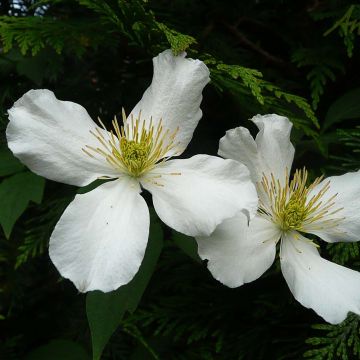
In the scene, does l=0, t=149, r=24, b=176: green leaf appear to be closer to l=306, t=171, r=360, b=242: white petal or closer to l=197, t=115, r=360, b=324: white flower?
l=197, t=115, r=360, b=324: white flower

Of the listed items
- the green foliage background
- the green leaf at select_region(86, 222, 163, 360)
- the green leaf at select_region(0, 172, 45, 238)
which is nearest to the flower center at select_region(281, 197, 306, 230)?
the green foliage background

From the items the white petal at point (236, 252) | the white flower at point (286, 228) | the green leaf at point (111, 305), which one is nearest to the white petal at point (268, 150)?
the white flower at point (286, 228)

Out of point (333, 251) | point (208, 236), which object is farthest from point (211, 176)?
point (333, 251)

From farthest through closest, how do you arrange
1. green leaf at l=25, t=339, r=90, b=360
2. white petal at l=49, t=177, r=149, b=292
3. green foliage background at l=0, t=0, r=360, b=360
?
green leaf at l=25, t=339, r=90, b=360
green foliage background at l=0, t=0, r=360, b=360
white petal at l=49, t=177, r=149, b=292

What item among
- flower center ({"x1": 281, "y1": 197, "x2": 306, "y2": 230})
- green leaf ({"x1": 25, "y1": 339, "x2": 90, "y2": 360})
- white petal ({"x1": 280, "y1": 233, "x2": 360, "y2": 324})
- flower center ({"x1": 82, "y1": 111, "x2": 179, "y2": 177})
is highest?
flower center ({"x1": 82, "y1": 111, "x2": 179, "y2": 177})

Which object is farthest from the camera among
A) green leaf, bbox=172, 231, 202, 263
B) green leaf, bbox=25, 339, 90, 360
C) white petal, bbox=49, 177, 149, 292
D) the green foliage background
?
green leaf, bbox=25, 339, 90, 360

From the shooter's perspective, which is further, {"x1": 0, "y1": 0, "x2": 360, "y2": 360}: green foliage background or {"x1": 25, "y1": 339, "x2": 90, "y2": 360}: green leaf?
{"x1": 25, "y1": 339, "x2": 90, "y2": 360}: green leaf

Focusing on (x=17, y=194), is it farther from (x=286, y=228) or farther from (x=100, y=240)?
(x=286, y=228)
